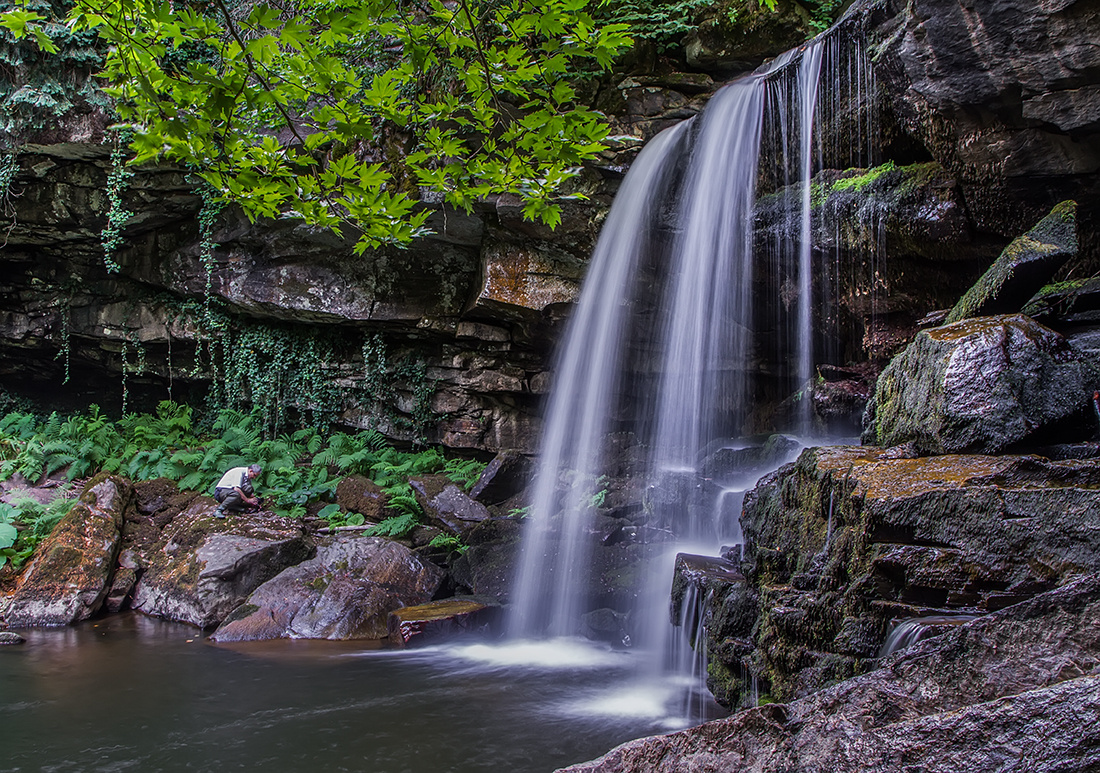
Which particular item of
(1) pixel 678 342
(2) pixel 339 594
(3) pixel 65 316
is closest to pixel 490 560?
(2) pixel 339 594

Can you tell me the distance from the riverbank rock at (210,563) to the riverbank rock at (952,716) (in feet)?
23.3

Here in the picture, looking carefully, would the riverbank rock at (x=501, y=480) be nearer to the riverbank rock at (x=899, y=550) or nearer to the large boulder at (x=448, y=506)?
the large boulder at (x=448, y=506)

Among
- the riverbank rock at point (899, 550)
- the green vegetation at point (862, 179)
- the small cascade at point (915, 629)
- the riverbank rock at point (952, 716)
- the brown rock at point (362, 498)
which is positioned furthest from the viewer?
the brown rock at point (362, 498)

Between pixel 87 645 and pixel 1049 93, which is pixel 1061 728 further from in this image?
pixel 87 645

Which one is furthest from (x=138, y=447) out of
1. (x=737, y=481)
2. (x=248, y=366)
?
(x=737, y=481)

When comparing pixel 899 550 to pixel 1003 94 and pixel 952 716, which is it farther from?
pixel 1003 94

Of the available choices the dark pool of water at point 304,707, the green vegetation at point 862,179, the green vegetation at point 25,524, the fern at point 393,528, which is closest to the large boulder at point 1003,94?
the green vegetation at point 862,179

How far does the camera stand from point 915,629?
3066 mm

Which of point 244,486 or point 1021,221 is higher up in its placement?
point 1021,221

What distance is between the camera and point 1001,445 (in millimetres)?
3908

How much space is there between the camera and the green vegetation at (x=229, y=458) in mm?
10664

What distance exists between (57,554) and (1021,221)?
11767 mm

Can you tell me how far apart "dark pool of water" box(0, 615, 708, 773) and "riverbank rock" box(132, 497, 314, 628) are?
2.70ft

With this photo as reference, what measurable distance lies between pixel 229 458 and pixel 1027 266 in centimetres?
1167
